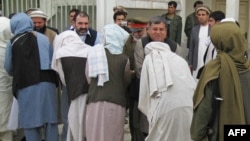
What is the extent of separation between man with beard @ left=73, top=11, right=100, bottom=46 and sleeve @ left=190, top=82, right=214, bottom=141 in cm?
217

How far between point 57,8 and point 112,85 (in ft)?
12.8

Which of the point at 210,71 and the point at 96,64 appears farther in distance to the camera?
the point at 96,64

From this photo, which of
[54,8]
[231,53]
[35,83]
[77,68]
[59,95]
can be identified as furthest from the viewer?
[54,8]

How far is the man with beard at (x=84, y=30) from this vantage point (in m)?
4.61

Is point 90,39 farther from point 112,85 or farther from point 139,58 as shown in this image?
point 112,85

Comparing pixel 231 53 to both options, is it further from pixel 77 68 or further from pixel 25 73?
pixel 25 73

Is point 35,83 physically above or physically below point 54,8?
below

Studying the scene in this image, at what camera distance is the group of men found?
9.06ft

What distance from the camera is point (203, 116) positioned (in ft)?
9.18

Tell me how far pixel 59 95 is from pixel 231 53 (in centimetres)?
266

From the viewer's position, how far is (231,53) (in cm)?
274

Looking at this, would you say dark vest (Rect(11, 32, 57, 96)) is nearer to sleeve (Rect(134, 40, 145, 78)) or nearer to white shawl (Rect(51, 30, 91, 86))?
white shawl (Rect(51, 30, 91, 86))

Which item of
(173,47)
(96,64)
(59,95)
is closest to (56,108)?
(59,95)

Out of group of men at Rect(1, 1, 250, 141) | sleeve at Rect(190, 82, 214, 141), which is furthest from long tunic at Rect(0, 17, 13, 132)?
sleeve at Rect(190, 82, 214, 141)
